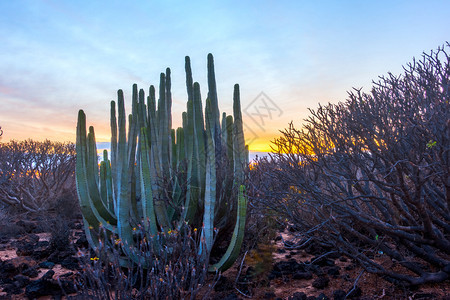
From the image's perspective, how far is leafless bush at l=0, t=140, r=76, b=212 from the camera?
32.5ft

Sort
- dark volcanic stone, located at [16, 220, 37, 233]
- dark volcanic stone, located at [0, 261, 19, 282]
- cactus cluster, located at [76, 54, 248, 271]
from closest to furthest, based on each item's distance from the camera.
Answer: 1. cactus cluster, located at [76, 54, 248, 271]
2. dark volcanic stone, located at [0, 261, 19, 282]
3. dark volcanic stone, located at [16, 220, 37, 233]

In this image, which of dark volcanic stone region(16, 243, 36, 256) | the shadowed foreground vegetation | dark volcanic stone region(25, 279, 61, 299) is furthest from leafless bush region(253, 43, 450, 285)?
dark volcanic stone region(16, 243, 36, 256)

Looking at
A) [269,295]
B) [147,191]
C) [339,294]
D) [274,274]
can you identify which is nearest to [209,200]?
[147,191]

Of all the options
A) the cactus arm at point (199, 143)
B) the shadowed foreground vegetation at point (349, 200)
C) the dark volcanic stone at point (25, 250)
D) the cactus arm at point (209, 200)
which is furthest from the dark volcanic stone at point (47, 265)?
the cactus arm at point (209, 200)

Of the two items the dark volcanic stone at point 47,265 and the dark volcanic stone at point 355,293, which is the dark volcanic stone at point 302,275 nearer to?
the dark volcanic stone at point 355,293

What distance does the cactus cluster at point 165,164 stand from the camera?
13.9 ft

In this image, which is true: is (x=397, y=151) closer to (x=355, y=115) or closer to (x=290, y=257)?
(x=355, y=115)

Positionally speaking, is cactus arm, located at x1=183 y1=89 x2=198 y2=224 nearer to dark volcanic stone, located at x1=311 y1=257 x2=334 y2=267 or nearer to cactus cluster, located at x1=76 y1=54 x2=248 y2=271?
cactus cluster, located at x1=76 y1=54 x2=248 y2=271

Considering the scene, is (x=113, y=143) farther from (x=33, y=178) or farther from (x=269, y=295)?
(x=33, y=178)

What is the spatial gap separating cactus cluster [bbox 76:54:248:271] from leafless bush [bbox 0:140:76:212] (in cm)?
640

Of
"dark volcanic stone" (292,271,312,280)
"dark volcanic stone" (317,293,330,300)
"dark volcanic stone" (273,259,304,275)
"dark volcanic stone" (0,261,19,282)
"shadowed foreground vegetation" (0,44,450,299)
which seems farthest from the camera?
"dark volcanic stone" (0,261,19,282)

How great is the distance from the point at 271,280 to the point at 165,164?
6.37 feet

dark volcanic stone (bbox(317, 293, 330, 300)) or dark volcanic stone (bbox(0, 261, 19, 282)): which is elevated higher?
dark volcanic stone (bbox(0, 261, 19, 282))

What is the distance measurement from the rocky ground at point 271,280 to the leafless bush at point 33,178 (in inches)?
203
